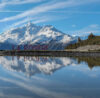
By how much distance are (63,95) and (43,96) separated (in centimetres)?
163

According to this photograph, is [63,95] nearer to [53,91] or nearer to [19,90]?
[53,91]

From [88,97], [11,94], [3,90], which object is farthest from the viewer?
[3,90]

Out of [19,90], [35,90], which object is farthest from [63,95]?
[19,90]

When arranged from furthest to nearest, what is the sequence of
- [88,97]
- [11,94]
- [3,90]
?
[3,90] → [11,94] → [88,97]

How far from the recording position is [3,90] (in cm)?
1848

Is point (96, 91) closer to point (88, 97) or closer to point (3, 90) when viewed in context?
point (88, 97)

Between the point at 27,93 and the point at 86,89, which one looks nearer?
the point at 27,93

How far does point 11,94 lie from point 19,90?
1.53 metres

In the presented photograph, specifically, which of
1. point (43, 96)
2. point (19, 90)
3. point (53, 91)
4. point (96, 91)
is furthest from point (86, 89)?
point (19, 90)

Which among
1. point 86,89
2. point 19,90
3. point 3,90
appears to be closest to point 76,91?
point 86,89

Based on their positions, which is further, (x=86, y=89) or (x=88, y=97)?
(x=86, y=89)

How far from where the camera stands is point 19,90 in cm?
1866

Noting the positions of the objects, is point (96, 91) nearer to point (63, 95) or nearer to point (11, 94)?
point (63, 95)

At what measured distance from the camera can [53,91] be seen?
18.2 m
